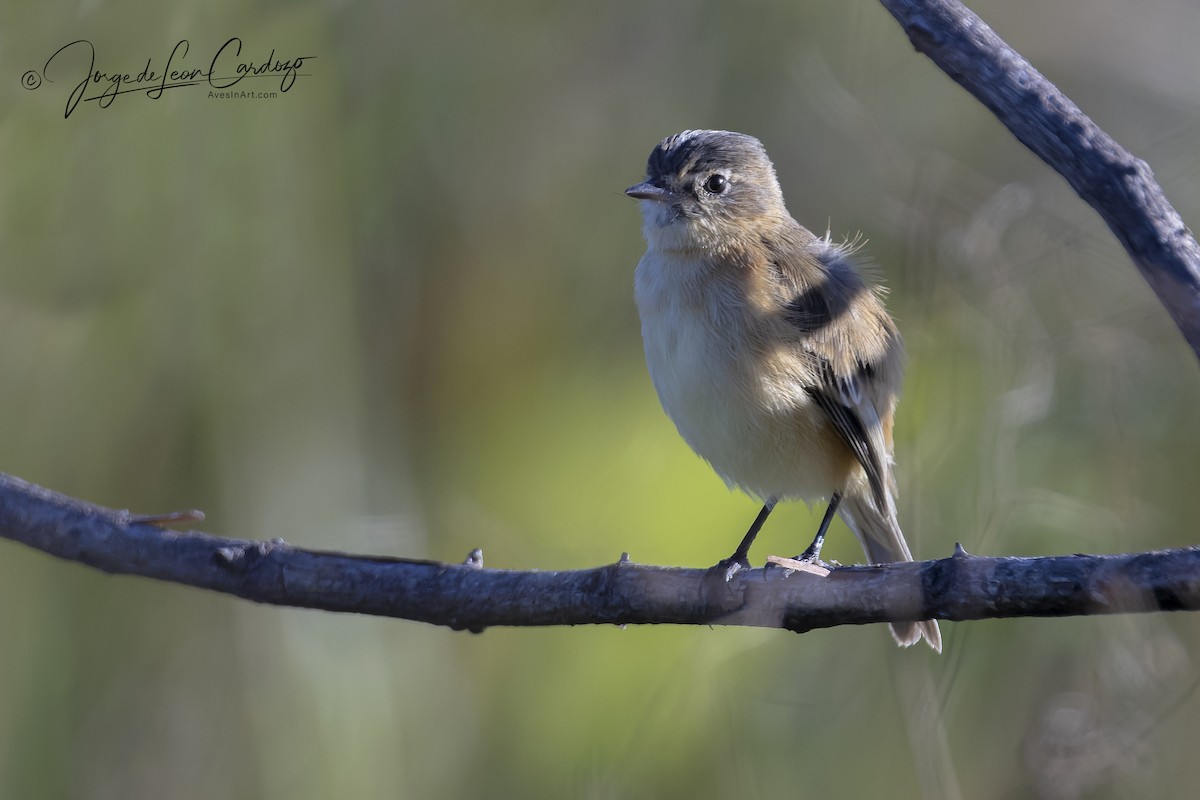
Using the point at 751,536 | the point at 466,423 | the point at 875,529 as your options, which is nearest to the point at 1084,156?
the point at 751,536

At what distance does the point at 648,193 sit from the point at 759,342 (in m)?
0.69

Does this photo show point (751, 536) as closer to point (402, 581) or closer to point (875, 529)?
point (875, 529)

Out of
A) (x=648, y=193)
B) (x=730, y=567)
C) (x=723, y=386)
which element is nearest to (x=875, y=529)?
(x=723, y=386)

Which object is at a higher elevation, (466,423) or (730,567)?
(466,423)

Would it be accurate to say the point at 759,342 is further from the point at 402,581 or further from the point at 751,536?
the point at 402,581

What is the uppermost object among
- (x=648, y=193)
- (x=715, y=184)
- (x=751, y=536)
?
(x=715, y=184)

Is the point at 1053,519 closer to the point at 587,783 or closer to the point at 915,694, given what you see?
the point at 915,694

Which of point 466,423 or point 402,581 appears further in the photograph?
point 466,423

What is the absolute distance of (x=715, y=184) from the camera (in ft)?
12.9

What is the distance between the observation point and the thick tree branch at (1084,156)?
6.91 ft

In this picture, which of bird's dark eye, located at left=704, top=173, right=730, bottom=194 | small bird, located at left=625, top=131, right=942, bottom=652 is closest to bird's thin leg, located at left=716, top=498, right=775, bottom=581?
small bird, located at left=625, top=131, right=942, bottom=652

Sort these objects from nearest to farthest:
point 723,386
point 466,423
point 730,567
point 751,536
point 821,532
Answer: point 730,567, point 723,386, point 751,536, point 821,532, point 466,423

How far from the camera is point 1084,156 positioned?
215 cm

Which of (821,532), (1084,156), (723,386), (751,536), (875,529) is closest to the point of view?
(1084,156)
